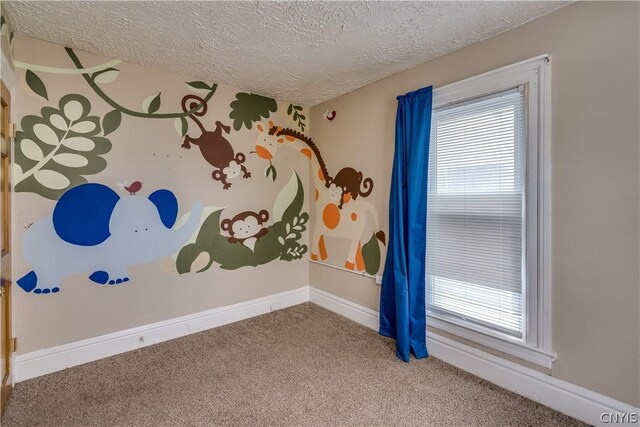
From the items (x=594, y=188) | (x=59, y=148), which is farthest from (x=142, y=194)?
(x=594, y=188)

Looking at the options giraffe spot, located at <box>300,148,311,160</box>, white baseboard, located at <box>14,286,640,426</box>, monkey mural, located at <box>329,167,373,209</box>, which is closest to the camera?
white baseboard, located at <box>14,286,640,426</box>

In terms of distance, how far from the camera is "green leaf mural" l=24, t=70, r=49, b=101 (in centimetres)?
198

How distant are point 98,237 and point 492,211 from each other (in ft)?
9.49

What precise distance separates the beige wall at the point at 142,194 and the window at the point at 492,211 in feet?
5.71

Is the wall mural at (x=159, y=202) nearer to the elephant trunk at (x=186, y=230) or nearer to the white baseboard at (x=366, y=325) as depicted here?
the elephant trunk at (x=186, y=230)

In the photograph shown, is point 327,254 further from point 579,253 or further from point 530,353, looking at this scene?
point 579,253

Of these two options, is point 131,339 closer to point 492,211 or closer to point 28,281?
point 28,281

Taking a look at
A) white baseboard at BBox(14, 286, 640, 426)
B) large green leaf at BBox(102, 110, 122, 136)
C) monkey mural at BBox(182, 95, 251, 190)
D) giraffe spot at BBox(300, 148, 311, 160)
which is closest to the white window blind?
white baseboard at BBox(14, 286, 640, 426)

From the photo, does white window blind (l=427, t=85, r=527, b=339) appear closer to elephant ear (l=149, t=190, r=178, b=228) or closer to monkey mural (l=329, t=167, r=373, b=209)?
monkey mural (l=329, t=167, r=373, b=209)

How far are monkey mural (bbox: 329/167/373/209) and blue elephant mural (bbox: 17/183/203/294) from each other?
5.08 feet

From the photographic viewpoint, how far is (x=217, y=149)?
278cm

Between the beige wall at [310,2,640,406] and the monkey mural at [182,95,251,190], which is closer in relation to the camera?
the beige wall at [310,2,640,406]

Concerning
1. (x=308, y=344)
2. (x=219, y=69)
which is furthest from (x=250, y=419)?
(x=219, y=69)

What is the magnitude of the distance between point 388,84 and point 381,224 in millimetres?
1266
